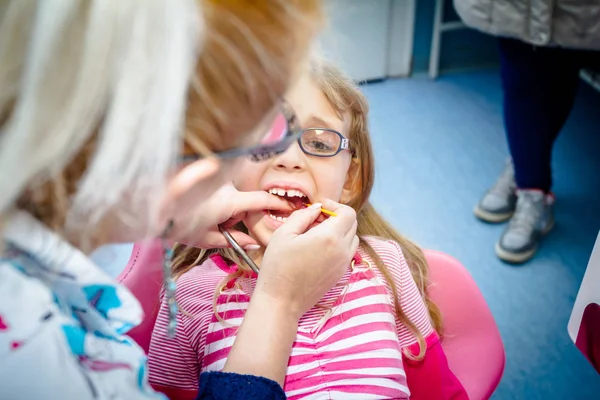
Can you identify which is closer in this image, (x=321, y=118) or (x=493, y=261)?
(x=321, y=118)

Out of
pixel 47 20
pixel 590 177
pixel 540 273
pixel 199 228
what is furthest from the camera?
pixel 590 177

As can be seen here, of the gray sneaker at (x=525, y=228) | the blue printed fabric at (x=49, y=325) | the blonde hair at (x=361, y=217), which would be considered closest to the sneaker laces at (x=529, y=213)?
the gray sneaker at (x=525, y=228)

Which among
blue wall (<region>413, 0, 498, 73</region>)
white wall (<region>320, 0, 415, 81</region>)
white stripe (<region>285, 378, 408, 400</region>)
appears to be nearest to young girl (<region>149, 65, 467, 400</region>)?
white stripe (<region>285, 378, 408, 400</region>)

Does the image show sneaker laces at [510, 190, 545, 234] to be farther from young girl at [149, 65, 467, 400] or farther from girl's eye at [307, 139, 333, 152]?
girl's eye at [307, 139, 333, 152]

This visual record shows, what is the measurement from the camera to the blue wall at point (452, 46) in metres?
2.62

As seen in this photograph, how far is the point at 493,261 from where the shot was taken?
5.33ft

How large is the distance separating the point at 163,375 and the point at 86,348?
1.58 feet

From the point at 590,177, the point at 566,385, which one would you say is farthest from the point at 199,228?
the point at 590,177

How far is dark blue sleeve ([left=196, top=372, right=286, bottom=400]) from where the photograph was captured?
59cm

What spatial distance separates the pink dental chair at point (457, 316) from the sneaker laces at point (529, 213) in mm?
565

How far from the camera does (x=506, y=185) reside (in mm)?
1759

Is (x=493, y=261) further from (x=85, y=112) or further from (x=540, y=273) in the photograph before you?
(x=85, y=112)

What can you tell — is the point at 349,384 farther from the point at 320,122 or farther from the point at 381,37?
the point at 381,37

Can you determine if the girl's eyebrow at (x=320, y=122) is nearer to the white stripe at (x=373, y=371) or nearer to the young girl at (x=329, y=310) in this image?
the young girl at (x=329, y=310)
